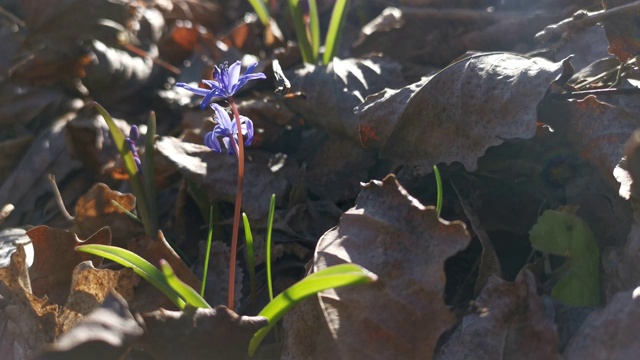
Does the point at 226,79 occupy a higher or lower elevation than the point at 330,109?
higher

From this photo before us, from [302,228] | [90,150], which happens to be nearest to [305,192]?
[302,228]

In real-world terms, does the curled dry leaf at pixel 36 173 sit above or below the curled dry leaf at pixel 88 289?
below

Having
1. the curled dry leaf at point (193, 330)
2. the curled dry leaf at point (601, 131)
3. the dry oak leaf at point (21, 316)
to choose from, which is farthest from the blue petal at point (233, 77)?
the curled dry leaf at point (601, 131)

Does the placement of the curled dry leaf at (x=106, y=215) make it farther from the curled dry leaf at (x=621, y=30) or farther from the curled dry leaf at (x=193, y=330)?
the curled dry leaf at (x=621, y=30)

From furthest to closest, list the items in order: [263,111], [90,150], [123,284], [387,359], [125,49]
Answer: [125,49] → [90,150] → [263,111] → [123,284] → [387,359]

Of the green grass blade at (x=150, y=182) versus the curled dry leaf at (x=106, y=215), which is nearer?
the green grass blade at (x=150, y=182)

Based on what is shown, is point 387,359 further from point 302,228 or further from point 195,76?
point 195,76

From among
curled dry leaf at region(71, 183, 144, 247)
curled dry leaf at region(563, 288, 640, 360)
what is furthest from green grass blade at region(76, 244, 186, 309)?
curled dry leaf at region(563, 288, 640, 360)
